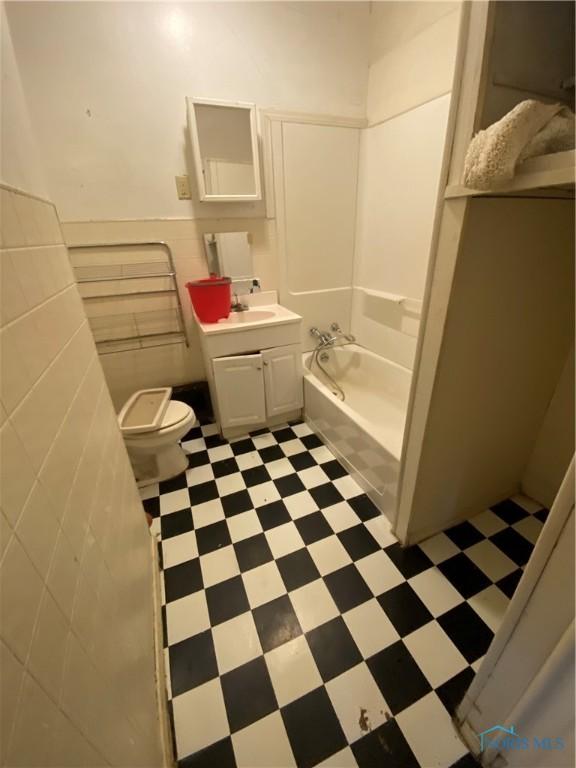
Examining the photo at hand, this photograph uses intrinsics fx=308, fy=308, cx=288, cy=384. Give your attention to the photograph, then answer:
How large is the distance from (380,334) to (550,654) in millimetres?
1848

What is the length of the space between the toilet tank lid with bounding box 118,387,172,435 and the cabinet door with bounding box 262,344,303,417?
60 centimetres

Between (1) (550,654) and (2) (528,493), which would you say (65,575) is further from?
(2) (528,493)

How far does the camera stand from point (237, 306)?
2031mm

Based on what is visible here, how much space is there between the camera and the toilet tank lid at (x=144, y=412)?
152 centimetres

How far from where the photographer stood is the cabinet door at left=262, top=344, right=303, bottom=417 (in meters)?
1.87

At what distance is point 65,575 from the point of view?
49cm

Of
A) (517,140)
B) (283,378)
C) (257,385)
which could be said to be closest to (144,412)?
(257,385)

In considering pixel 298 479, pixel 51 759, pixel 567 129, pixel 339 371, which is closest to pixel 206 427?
pixel 298 479

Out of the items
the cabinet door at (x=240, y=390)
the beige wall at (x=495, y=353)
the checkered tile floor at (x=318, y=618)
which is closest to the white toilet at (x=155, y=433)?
the checkered tile floor at (x=318, y=618)

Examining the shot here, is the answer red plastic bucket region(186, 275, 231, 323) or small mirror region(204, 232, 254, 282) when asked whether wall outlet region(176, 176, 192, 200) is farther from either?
red plastic bucket region(186, 275, 231, 323)

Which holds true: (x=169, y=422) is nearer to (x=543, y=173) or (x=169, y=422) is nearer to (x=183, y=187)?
(x=183, y=187)

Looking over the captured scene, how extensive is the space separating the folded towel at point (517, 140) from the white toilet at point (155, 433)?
1.52 meters

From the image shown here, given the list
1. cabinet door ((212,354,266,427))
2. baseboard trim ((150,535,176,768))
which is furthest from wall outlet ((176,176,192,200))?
baseboard trim ((150,535,176,768))

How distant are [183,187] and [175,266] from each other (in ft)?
1.44
